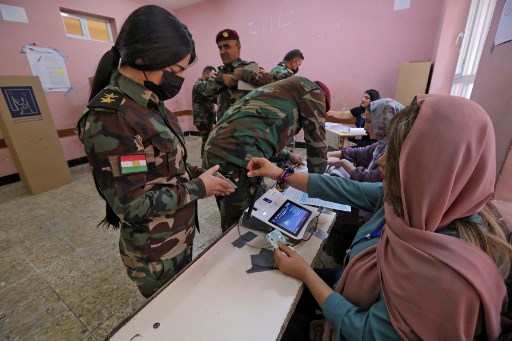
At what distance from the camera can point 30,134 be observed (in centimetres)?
291

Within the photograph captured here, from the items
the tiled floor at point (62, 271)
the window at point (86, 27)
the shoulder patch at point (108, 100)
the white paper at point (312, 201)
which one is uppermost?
the window at point (86, 27)

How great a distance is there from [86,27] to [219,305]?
5148mm

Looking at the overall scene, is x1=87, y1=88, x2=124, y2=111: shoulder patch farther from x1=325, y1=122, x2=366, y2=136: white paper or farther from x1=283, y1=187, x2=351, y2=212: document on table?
x1=325, y1=122, x2=366, y2=136: white paper

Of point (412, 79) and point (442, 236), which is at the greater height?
point (412, 79)

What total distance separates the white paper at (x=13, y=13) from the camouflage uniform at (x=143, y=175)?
4046 mm

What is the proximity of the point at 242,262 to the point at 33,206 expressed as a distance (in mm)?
3078

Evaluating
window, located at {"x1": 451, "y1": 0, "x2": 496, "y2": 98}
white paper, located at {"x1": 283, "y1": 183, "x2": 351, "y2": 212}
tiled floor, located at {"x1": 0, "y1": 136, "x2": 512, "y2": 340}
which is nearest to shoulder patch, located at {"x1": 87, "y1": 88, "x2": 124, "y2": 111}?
white paper, located at {"x1": 283, "y1": 183, "x2": 351, "y2": 212}

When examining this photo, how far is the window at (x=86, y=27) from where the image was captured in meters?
3.80

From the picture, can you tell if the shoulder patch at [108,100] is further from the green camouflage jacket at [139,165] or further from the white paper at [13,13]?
the white paper at [13,13]

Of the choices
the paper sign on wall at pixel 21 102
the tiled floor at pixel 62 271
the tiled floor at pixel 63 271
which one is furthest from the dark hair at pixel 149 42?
the paper sign on wall at pixel 21 102

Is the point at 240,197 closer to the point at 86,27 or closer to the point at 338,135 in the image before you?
the point at 338,135

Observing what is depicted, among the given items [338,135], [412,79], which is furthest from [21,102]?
[412,79]

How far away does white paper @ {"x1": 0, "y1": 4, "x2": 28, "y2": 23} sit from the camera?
308 cm

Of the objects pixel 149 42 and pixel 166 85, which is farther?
pixel 166 85
